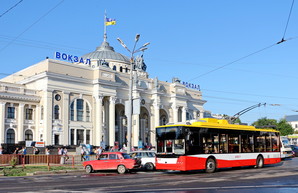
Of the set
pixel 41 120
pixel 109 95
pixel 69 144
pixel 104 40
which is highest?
pixel 104 40

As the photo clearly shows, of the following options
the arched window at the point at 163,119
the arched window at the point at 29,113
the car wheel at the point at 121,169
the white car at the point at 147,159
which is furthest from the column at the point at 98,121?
the car wheel at the point at 121,169

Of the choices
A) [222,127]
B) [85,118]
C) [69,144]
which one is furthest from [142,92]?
[222,127]

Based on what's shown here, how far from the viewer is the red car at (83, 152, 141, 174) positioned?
23711 mm

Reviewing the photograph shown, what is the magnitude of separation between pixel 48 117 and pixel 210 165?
1373 inches

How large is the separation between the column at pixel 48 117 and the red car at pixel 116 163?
28952mm

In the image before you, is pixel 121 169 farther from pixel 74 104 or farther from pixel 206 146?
pixel 74 104

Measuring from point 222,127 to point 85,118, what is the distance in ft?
122

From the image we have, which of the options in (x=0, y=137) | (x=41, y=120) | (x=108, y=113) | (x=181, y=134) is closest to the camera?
(x=181, y=134)

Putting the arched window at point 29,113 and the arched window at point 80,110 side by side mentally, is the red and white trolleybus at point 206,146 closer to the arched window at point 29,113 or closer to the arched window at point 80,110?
the arched window at point 29,113

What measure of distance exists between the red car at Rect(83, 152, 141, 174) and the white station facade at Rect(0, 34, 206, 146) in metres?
19.8

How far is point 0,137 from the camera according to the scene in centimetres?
4897

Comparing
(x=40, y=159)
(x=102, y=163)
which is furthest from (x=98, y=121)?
(x=102, y=163)

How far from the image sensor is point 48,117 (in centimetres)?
5231

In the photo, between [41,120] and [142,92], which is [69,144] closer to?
[41,120]
